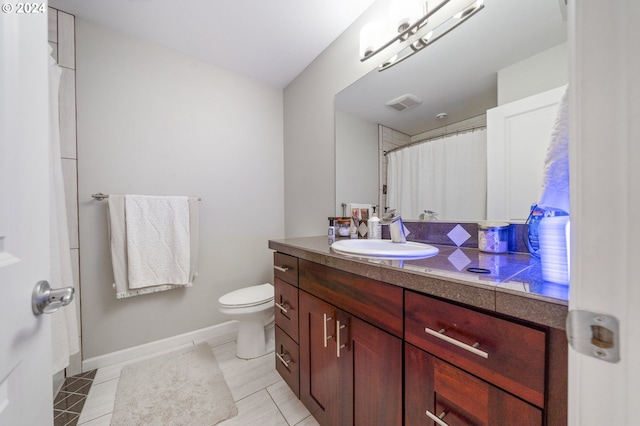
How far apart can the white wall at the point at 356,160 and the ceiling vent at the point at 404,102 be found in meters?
0.15

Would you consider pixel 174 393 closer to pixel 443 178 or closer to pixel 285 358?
pixel 285 358

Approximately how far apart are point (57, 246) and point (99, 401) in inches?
34.9

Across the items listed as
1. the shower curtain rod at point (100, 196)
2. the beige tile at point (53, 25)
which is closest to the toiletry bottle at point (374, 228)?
the shower curtain rod at point (100, 196)

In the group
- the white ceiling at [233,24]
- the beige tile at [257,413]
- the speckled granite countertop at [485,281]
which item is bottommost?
the beige tile at [257,413]

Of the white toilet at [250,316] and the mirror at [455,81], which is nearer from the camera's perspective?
the mirror at [455,81]

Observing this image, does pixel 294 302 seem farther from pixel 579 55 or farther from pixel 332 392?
pixel 579 55

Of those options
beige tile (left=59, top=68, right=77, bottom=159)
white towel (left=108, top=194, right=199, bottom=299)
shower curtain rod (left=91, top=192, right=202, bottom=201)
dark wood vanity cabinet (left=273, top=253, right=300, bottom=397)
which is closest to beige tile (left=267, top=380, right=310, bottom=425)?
dark wood vanity cabinet (left=273, top=253, right=300, bottom=397)

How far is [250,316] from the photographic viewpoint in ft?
5.05

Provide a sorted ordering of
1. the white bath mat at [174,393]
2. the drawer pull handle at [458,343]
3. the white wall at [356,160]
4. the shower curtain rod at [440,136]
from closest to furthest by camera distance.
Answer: the drawer pull handle at [458,343] → the shower curtain rod at [440,136] → the white bath mat at [174,393] → the white wall at [356,160]

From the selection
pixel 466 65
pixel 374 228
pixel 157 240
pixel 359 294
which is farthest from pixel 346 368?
pixel 157 240

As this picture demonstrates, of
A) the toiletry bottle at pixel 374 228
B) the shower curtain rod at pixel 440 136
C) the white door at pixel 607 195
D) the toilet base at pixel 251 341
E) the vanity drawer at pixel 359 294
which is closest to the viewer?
the white door at pixel 607 195

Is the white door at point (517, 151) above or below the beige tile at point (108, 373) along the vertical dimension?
above

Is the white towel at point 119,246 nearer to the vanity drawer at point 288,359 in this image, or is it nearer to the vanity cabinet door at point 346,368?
the vanity drawer at point 288,359

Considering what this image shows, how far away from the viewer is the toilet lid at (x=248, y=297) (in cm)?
153
